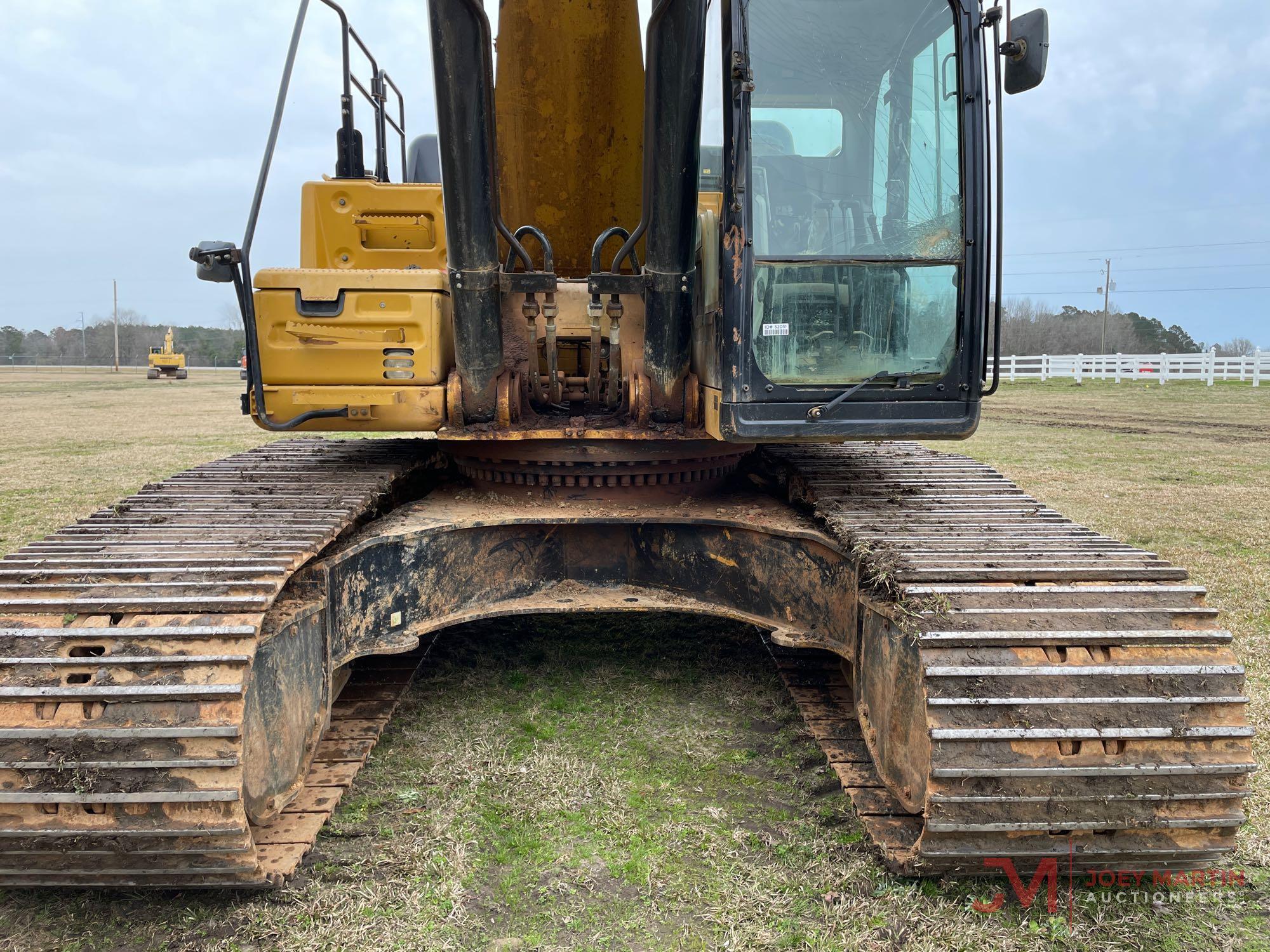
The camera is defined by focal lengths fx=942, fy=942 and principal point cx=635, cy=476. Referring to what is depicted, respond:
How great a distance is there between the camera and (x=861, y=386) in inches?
129

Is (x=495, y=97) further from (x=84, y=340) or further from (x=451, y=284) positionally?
(x=84, y=340)

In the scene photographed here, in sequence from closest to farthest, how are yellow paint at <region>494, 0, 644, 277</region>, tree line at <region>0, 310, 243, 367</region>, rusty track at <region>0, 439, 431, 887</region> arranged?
rusty track at <region>0, 439, 431, 887</region> < yellow paint at <region>494, 0, 644, 277</region> < tree line at <region>0, 310, 243, 367</region>

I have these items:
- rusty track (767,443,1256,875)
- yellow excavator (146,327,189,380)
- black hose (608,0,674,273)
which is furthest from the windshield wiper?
yellow excavator (146,327,189,380)

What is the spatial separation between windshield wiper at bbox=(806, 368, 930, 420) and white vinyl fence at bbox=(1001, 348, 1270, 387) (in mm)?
23505

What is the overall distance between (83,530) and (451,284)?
1.57 meters

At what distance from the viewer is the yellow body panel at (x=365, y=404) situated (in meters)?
3.73

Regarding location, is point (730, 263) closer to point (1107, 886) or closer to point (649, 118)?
point (649, 118)

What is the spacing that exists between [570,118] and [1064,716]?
3076 millimetres

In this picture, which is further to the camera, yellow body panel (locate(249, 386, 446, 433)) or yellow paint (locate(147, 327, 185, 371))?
yellow paint (locate(147, 327, 185, 371))

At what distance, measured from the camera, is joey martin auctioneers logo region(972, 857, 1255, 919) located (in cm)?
260

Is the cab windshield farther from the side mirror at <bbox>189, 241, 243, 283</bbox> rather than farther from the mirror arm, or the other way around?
the side mirror at <bbox>189, 241, 243, 283</bbox>

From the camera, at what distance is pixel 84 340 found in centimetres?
6688

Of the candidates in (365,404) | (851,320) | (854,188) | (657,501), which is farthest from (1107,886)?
(365,404)

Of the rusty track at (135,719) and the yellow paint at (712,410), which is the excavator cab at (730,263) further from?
the rusty track at (135,719)
